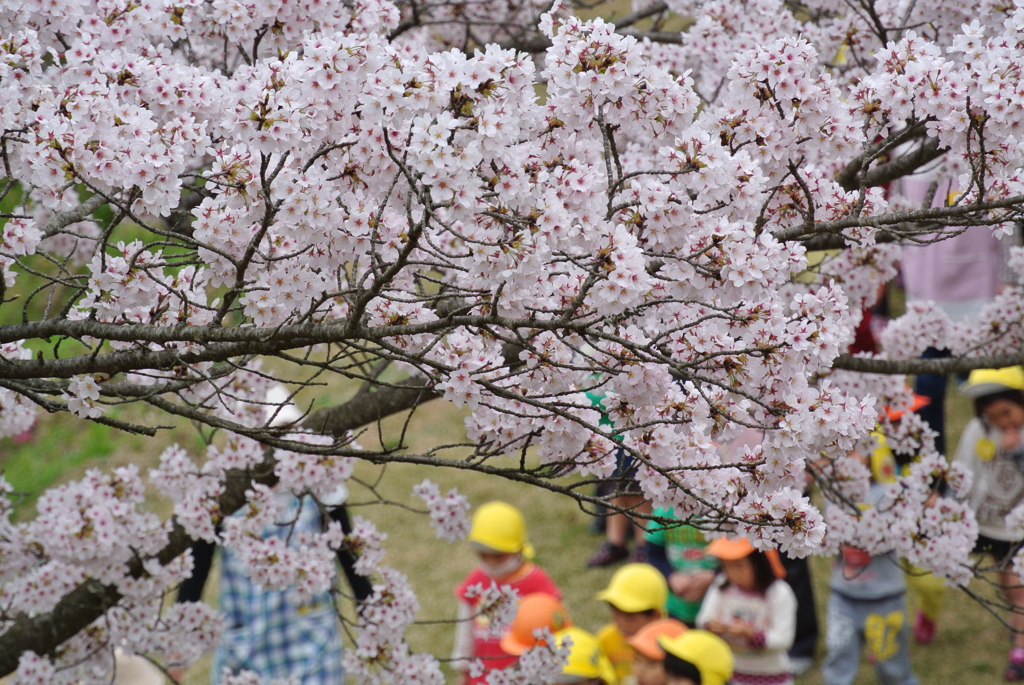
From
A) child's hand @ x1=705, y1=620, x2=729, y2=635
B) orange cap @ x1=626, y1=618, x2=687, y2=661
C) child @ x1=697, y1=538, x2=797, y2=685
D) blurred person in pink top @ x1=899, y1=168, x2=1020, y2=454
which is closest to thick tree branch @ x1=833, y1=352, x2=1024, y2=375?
child @ x1=697, y1=538, x2=797, y2=685

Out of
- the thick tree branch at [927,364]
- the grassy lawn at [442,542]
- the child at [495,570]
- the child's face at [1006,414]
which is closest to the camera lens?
the thick tree branch at [927,364]

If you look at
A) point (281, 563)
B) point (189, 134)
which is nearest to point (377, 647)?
point (281, 563)

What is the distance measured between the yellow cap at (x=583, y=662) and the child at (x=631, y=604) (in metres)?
0.23

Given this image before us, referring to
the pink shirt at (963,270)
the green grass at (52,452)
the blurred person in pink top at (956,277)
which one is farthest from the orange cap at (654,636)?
the green grass at (52,452)

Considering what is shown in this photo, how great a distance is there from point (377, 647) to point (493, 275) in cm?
210

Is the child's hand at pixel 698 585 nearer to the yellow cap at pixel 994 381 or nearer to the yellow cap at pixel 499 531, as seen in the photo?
the yellow cap at pixel 499 531

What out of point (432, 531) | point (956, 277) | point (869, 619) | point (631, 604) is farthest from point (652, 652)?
point (956, 277)

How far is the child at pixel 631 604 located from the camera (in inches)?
187

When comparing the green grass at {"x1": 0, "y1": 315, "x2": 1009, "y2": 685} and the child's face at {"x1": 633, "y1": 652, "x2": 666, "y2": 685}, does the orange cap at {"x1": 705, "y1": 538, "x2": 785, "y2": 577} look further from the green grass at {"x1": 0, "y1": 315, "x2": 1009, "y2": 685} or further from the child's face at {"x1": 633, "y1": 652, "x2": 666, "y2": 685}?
the green grass at {"x1": 0, "y1": 315, "x2": 1009, "y2": 685}

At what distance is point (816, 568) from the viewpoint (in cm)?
673

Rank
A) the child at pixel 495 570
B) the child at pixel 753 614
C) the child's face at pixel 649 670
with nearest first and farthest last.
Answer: the child's face at pixel 649 670 < the child at pixel 753 614 < the child at pixel 495 570

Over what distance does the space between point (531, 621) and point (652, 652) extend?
62 centimetres

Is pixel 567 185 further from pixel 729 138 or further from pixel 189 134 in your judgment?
pixel 189 134

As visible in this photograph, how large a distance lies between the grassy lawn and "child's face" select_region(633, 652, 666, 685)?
3.57 ft
